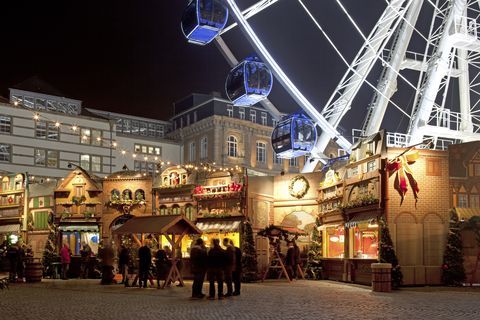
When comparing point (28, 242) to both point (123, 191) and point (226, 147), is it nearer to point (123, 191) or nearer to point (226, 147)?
point (123, 191)

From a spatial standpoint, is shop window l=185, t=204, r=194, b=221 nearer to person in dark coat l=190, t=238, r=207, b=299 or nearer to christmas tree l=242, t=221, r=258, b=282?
christmas tree l=242, t=221, r=258, b=282

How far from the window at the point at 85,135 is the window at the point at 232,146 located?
1251 centimetres

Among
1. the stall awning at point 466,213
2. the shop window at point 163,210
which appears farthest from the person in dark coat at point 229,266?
the shop window at point 163,210

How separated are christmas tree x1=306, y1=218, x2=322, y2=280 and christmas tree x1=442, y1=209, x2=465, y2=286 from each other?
20.5 ft

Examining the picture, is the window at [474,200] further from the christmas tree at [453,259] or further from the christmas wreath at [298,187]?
the christmas wreath at [298,187]

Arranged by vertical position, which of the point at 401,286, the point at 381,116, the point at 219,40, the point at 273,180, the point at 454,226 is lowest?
the point at 401,286

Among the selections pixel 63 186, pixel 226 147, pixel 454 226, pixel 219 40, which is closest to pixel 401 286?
pixel 454 226

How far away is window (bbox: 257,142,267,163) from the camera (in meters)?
64.3

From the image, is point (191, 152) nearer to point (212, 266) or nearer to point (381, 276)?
point (381, 276)

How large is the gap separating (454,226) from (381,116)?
793 centimetres

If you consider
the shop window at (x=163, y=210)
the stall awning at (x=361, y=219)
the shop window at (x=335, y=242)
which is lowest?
the shop window at (x=335, y=242)

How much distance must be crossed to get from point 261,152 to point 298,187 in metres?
32.6

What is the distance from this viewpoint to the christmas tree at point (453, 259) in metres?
24.8

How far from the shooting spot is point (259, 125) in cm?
6397
